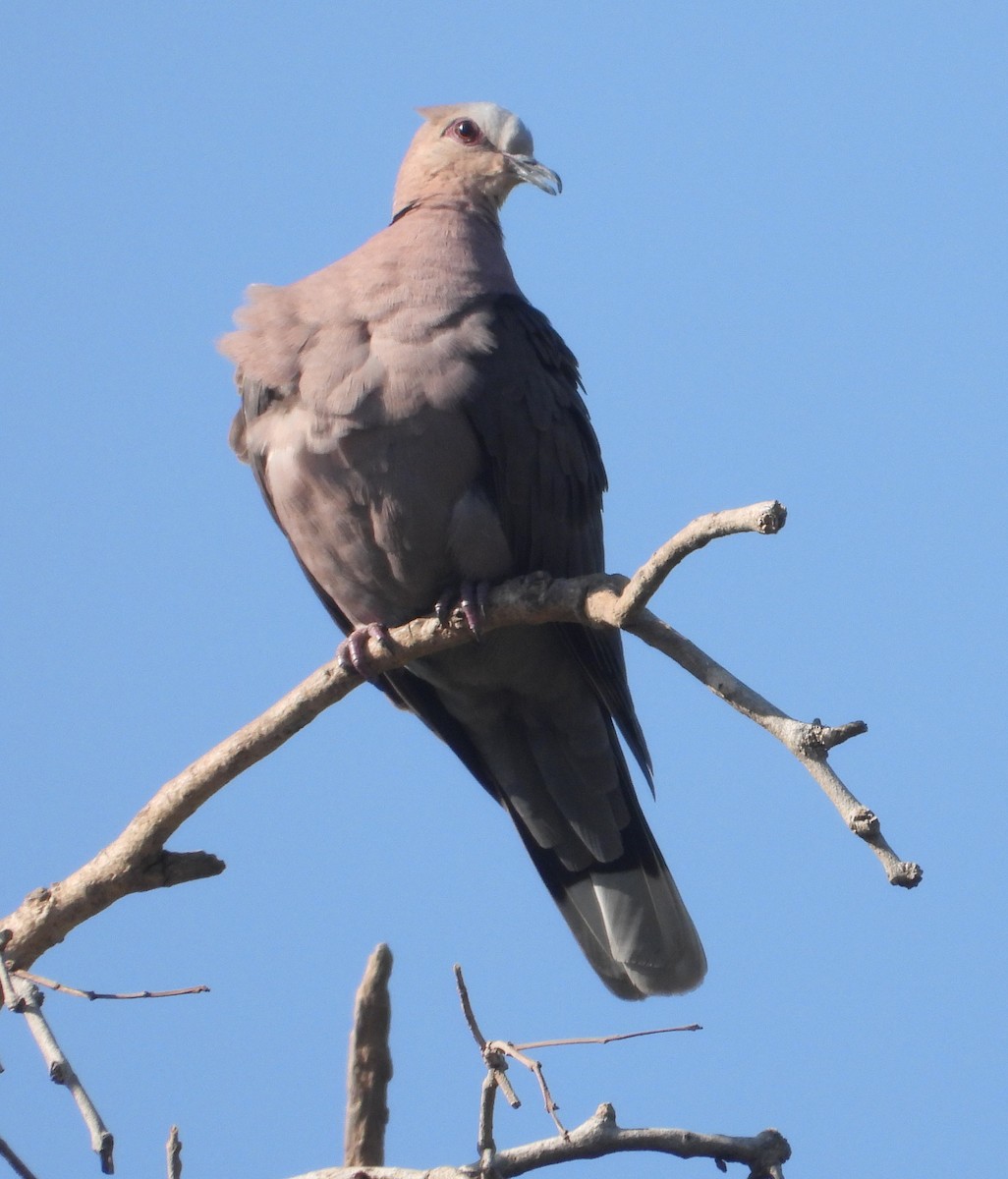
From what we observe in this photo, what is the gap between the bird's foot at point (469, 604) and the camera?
4.73 m

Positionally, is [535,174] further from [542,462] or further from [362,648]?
[362,648]

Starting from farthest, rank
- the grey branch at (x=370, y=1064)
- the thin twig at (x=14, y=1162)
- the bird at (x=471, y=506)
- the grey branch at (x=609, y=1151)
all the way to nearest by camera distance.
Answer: the bird at (x=471, y=506) < the grey branch at (x=370, y=1064) < the grey branch at (x=609, y=1151) < the thin twig at (x=14, y=1162)

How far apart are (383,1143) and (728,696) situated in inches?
53.5

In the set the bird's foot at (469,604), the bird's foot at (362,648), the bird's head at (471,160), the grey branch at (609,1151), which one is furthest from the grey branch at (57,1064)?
the bird's head at (471,160)

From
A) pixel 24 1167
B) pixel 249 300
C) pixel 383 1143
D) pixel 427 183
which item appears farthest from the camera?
pixel 427 183

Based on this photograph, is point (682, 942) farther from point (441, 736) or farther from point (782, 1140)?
point (782, 1140)

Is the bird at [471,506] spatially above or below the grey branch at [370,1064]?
above

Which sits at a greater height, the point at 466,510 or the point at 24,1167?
the point at 466,510

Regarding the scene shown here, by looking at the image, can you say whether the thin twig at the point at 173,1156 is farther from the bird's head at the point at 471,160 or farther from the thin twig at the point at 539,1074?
the bird's head at the point at 471,160

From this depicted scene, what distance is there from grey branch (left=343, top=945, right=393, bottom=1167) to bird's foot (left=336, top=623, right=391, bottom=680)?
3.30ft

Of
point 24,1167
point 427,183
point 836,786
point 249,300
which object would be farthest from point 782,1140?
point 427,183

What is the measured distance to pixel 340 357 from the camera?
4.83 metres

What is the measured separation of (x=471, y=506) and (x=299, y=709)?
89 centimetres

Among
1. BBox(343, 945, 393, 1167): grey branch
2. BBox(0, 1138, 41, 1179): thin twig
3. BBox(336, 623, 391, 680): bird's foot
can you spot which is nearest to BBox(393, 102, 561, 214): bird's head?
BBox(336, 623, 391, 680): bird's foot
